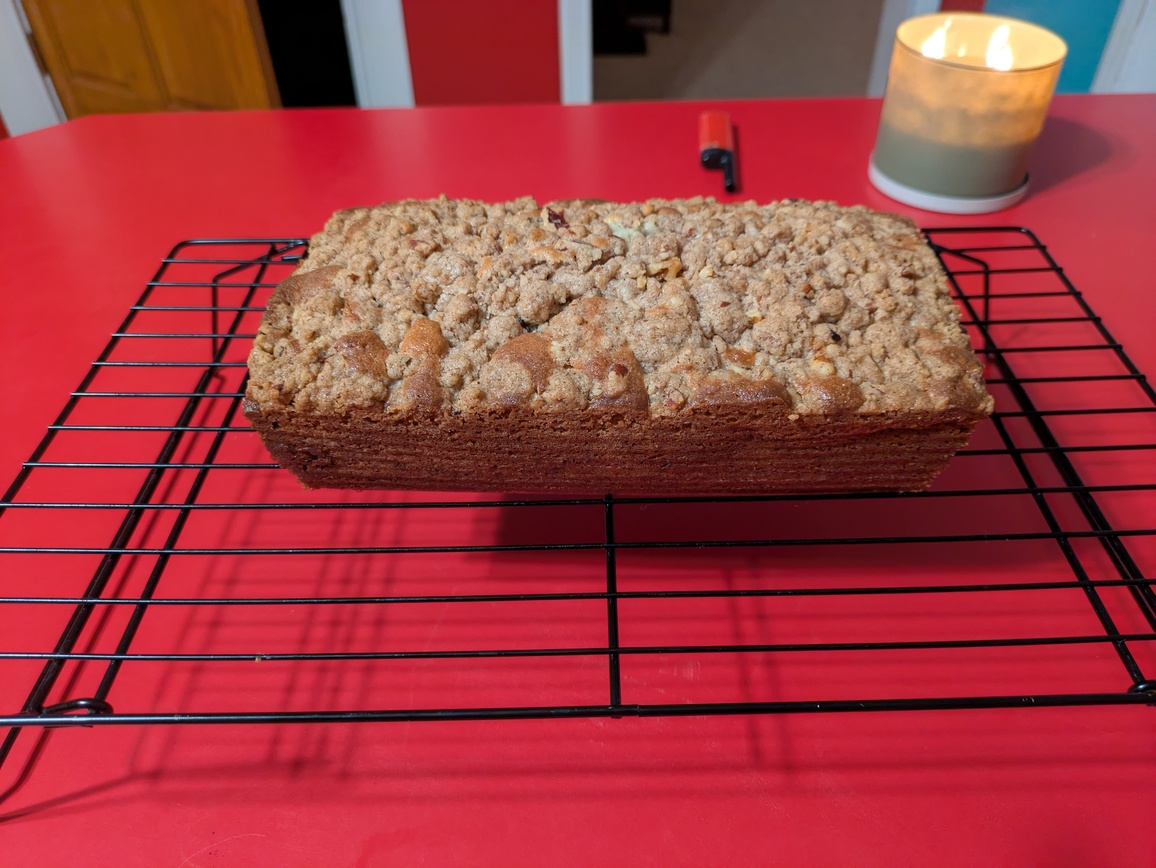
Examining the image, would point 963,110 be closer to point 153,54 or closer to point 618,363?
point 618,363

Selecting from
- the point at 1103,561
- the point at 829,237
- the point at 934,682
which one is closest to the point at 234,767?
the point at 934,682

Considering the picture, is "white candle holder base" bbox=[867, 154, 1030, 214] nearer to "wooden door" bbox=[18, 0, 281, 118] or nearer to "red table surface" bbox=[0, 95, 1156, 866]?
"red table surface" bbox=[0, 95, 1156, 866]

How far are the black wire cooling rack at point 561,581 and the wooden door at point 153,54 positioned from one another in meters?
2.38

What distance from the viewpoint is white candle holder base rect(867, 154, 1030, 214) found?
1.72 m

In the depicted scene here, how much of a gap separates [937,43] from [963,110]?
28cm

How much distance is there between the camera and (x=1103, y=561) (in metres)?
1.12

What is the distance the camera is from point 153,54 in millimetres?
3285

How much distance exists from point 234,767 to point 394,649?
23 cm

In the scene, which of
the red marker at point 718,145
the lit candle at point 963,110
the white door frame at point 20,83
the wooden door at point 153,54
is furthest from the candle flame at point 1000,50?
the white door frame at point 20,83


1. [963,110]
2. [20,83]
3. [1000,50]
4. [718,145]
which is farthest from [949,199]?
[20,83]

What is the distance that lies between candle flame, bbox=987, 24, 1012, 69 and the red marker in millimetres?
594

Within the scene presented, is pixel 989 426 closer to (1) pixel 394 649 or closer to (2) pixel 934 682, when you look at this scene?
(2) pixel 934 682

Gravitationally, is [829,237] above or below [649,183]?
above

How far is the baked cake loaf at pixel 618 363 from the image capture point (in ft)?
2.98
